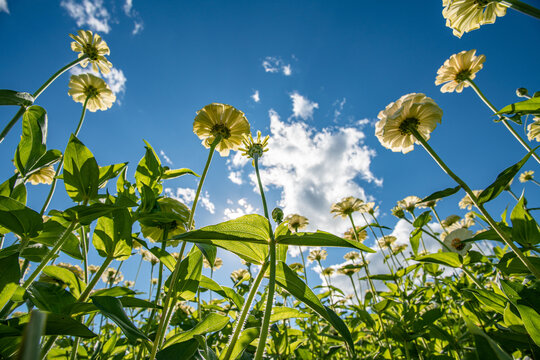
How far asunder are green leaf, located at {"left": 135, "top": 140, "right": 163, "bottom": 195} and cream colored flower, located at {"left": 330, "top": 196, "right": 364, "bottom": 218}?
2.64 meters

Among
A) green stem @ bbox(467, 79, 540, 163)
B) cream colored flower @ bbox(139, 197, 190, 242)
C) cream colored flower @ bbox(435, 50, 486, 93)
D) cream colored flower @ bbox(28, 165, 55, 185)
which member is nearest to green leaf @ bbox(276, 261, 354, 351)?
cream colored flower @ bbox(139, 197, 190, 242)

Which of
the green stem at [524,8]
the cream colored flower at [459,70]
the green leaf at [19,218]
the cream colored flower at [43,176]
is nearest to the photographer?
the green leaf at [19,218]

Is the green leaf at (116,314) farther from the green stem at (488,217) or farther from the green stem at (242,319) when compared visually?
the green stem at (488,217)

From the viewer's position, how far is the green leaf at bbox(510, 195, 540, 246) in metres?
1.20

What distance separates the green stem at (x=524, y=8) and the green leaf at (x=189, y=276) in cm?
A: 165

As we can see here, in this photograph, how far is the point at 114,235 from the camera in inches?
42.6

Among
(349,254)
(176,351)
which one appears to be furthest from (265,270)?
(349,254)

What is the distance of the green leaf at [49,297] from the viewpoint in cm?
90

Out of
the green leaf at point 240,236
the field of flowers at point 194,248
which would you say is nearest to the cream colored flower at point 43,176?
the field of flowers at point 194,248

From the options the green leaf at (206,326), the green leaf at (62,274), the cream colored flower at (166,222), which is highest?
the cream colored flower at (166,222)

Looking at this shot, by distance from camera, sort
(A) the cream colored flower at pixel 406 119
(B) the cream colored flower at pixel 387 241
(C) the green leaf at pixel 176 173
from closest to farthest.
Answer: (C) the green leaf at pixel 176 173 < (A) the cream colored flower at pixel 406 119 < (B) the cream colored flower at pixel 387 241

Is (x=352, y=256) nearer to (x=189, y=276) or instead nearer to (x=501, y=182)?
(x=501, y=182)

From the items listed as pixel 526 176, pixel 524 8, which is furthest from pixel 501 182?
pixel 526 176

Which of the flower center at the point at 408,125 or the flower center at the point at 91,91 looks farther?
the flower center at the point at 91,91
